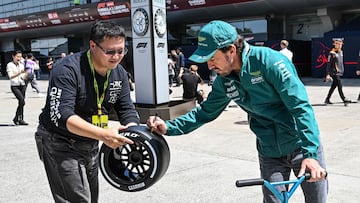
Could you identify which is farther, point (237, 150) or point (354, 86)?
point (354, 86)

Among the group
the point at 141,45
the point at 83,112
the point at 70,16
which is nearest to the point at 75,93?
the point at 83,112

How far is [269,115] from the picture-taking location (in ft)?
8.59

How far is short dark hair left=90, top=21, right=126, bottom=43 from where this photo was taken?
2.63 m

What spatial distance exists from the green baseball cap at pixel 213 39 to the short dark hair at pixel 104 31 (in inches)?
20.5

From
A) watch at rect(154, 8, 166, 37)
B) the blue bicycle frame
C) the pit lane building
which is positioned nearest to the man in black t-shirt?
the blue bicycle frame

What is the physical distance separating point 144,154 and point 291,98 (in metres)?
0.99

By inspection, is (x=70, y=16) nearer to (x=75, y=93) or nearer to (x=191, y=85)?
(x=191, y=85)

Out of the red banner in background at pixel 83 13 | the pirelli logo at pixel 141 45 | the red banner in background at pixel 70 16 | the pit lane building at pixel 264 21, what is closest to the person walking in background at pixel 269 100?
the pirelli logo at pixel 141 45

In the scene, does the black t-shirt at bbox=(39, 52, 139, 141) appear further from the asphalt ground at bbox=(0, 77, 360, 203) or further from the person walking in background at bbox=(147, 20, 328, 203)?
the asphalt ground at bbox=(0, 77, 360, 203)

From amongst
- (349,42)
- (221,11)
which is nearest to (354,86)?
(349,42)

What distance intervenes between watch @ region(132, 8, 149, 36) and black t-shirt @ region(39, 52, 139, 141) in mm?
7390

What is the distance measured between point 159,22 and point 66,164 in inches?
311

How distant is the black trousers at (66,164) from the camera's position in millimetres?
2791

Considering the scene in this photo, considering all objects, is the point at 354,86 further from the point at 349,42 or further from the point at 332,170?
the point at 332,170
